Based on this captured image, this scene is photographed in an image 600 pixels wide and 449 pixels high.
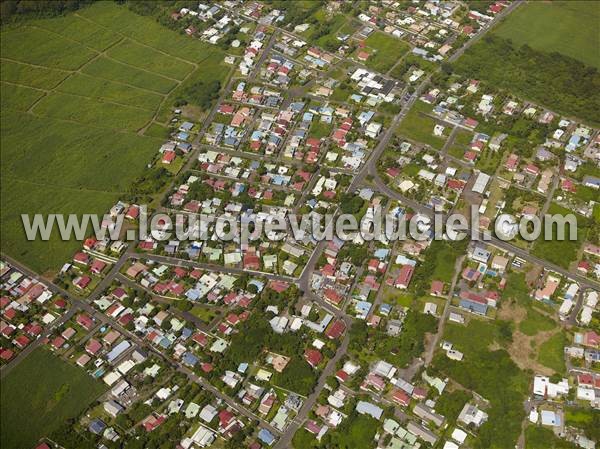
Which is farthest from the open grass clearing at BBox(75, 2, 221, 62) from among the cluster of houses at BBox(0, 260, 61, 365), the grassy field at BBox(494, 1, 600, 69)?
the grassy field at BBox(494, 1, 600, 69)

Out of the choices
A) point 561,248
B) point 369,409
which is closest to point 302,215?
point 369,409

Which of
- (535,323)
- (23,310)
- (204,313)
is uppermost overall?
(535,323)

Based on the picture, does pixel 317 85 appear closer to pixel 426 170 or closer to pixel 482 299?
pixel 426 170

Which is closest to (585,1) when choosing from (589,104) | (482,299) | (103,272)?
(589,104)

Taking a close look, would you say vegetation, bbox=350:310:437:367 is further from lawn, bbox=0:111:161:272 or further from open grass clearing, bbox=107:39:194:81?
open grass clearing, bbox=107:39:194:81

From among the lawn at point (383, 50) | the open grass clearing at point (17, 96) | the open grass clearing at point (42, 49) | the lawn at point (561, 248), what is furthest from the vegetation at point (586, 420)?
the open grass clearing at point (42, 49)

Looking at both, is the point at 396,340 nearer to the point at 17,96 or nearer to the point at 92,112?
the point at 92,112
